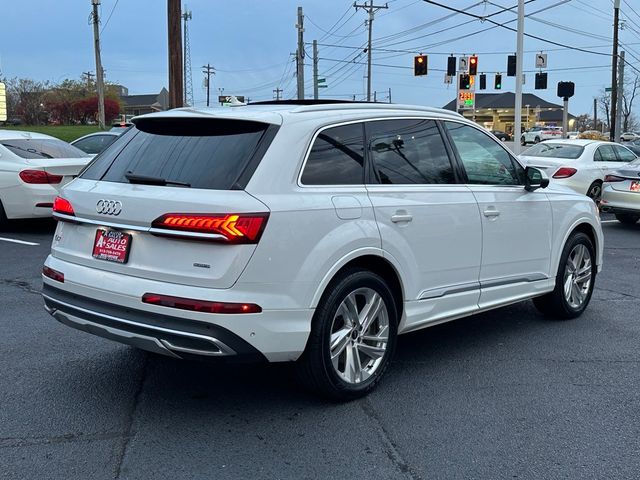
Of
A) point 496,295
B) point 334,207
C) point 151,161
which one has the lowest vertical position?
point 496,295

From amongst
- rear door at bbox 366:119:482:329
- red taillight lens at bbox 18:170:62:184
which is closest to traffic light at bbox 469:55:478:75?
red taillight lens at bbox 18:170:62:184

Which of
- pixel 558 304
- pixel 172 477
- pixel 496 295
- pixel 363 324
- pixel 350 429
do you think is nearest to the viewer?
pixel 172 477

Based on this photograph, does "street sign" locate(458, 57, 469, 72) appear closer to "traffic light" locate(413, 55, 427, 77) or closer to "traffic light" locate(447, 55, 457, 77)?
"traffic light" locate(447, 55, 457, 77)

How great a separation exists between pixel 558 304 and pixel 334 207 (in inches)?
122

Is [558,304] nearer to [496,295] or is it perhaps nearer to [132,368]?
[496,295]

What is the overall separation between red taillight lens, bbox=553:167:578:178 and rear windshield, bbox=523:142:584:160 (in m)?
0.53

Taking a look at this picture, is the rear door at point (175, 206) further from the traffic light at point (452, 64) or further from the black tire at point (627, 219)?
the traffic light at point (452, 64)

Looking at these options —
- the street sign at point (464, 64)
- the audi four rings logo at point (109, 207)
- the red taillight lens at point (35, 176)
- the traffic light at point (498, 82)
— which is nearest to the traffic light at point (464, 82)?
the street sign at point (464, 64)

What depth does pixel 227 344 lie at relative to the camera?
3516 mm

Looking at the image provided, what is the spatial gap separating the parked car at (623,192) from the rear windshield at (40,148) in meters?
9.63

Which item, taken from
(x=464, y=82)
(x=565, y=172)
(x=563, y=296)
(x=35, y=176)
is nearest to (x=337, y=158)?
(x=563, y=296)

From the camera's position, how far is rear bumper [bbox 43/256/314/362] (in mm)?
3510

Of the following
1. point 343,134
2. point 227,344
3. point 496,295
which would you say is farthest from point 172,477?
point 496,295

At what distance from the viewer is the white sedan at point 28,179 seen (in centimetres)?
1035
